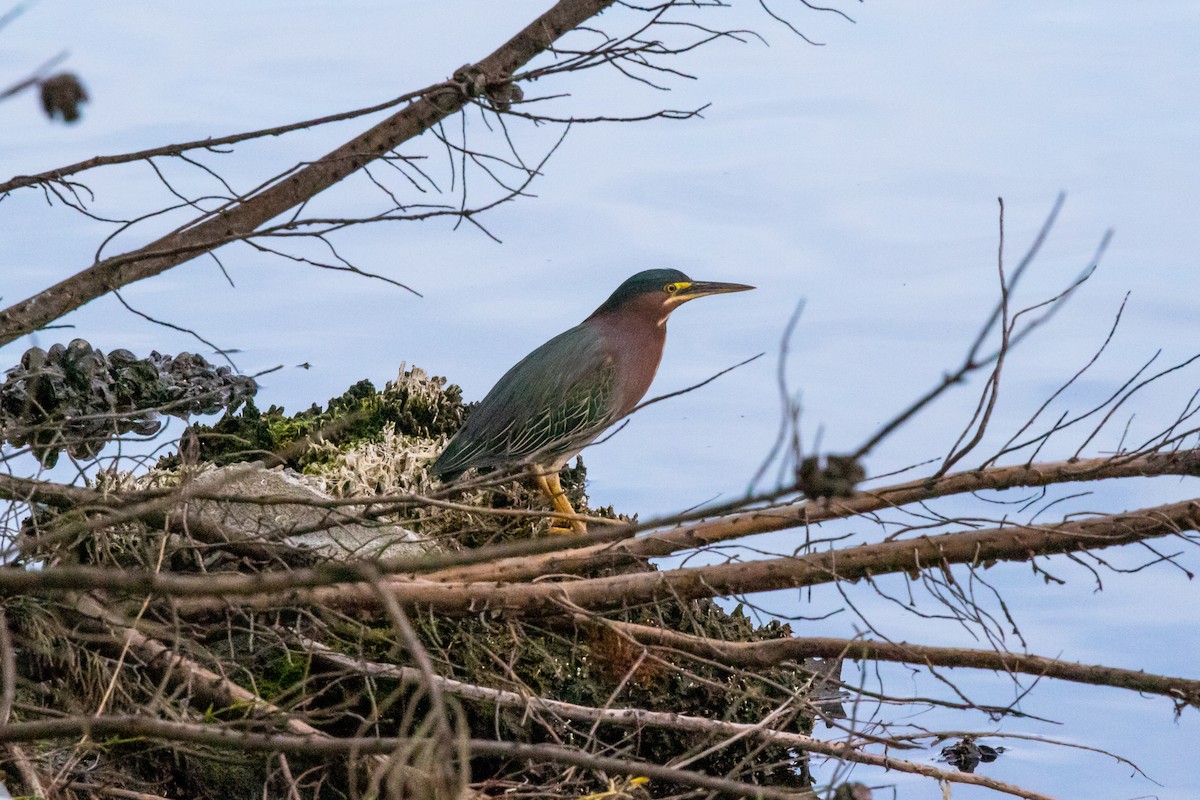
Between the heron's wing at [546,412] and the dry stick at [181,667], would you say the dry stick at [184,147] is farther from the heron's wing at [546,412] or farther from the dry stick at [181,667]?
the heron's wing at [546,412]

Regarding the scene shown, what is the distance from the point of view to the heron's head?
263 inches

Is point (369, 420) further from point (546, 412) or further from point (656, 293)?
point (656, 293)

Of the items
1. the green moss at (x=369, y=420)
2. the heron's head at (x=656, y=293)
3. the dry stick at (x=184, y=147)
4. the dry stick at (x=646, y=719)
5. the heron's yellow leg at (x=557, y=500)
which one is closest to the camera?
the dry stick at (x=184, y=147)

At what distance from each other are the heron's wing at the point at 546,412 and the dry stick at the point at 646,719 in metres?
1.47

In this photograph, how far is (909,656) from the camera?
4918 mm

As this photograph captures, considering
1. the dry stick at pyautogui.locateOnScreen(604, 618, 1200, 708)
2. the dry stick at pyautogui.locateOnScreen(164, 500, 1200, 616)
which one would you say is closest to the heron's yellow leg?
the dry stick at pyautogui.locateOnScreen(604, 618, 1200, 708)

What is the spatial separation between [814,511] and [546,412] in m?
1.77

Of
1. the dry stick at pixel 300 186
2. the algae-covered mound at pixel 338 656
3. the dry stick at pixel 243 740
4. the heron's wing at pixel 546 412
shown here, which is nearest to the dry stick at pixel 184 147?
the dry stick at pixel 300 186

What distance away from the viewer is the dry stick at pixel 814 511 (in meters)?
4.70

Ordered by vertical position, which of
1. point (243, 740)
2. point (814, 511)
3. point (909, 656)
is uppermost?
point (814, 511)

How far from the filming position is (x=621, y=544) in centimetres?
525

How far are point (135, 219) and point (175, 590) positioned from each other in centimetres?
277

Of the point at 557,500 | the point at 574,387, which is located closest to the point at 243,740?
the point at 557,500

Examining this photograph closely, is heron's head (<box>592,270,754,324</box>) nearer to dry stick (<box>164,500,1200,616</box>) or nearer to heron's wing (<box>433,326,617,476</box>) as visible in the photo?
heron's wing (<box>433,326,617,476</box>)
